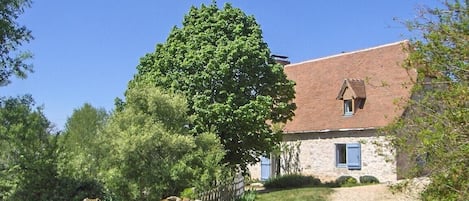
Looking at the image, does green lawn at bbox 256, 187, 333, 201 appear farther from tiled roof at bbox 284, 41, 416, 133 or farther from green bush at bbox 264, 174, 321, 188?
tiled roof at bbox 284, 41, 416, 133

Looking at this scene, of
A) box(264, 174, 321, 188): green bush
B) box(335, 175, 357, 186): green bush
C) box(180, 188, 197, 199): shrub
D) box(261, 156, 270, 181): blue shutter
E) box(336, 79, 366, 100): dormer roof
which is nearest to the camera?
box(180, 188, 197, 199): shrub

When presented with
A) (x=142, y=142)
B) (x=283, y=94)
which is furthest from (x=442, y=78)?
(x=283, y=94)

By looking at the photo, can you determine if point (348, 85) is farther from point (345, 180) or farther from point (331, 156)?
point (345, 180)

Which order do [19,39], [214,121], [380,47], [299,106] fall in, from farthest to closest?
[299,106] → [380,47] → [214,121] → [19,39]

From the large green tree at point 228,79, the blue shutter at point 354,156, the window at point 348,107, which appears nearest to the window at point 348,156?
the blue shutter at point 354,156

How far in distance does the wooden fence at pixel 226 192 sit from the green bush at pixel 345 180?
6.65 metres

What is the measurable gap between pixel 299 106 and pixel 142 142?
1646 centimetres

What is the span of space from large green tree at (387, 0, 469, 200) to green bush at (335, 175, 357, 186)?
1692 centimetres

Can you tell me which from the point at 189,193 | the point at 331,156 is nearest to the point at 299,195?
the point at 189,193

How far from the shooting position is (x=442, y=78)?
7555 mm

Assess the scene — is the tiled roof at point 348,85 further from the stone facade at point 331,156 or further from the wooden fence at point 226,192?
the wooden fence at point 226,192

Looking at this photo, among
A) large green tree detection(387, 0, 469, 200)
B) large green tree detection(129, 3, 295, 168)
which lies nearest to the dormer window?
large green tree detection(129, 3, 295, 168)

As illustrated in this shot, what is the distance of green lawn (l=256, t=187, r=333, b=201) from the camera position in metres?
19.5

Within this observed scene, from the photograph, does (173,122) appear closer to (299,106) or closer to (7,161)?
(7,161)
